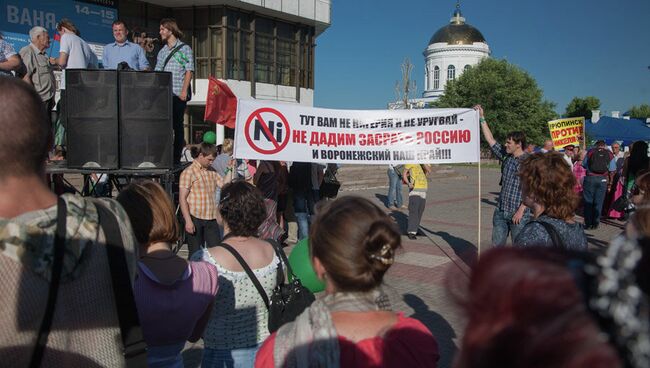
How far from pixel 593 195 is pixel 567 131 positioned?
4.20 metres

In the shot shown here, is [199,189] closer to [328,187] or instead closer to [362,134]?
[362,134]

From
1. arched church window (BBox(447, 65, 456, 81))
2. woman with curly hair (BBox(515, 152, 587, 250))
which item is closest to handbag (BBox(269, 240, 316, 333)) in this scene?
woman with curly hair (BBox(515, 152, 587, 250))

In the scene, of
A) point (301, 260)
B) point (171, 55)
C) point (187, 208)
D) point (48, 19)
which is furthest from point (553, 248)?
point (48, 19)

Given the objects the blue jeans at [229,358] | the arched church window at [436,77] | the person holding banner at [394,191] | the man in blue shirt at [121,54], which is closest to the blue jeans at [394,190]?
the person holding banner at [394,191]

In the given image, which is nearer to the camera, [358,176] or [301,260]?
[301,260]

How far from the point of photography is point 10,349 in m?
1.44

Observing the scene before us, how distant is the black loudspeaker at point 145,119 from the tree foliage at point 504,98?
54704 millimetres

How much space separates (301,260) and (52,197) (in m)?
2.13

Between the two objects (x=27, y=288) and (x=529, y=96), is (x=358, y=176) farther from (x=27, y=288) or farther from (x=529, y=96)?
(x=529, y=96)

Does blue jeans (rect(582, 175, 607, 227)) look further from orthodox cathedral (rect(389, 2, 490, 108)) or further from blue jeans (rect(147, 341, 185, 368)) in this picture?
orthodox cathedral (rect(389, 2, 490, 108))

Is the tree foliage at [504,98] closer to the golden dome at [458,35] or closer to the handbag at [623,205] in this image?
the golden dome at [458,35]

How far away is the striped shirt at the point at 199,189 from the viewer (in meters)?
6.30

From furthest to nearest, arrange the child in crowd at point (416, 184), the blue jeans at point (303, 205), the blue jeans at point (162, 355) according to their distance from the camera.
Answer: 1. the child in crowd at point (416, 184)
2. the blue jeans at point (303, 205)
3. the blue jeans at point (162, 355)

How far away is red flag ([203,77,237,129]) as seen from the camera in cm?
877
